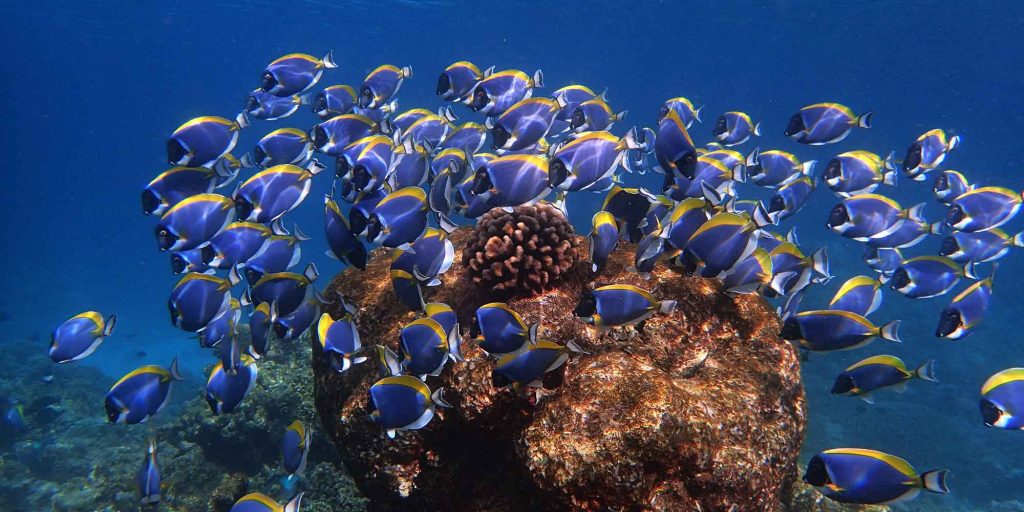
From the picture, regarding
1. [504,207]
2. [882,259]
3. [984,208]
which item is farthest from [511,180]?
[882,259]

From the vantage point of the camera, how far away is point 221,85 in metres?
89.6

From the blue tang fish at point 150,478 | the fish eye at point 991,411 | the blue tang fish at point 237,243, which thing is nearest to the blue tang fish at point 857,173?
the fish eye at point 991,411

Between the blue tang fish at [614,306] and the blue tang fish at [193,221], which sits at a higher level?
the blue tang fish at [614,306]

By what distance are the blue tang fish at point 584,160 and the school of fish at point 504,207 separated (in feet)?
0.04

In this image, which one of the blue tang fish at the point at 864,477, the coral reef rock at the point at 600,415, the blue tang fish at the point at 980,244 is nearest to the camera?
the blue tang fish at the point at 864,477

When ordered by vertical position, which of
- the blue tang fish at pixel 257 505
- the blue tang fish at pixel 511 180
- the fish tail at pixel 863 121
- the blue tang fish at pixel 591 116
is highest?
the fish tail at pixel 863 121

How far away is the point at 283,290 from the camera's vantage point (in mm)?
4043

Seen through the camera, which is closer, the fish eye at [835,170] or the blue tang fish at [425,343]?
the blue tang fish at [425,343]

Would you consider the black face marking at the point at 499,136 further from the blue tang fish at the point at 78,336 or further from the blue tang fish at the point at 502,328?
the blue tang fish at the point at 78,336

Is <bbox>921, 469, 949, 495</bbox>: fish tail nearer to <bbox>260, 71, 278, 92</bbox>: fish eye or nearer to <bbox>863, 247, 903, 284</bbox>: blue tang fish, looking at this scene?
<bbox>863, 247, 903, 284</bbox>: blue tang fish

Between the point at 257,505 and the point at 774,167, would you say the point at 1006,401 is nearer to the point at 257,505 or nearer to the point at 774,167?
the point at 774,167

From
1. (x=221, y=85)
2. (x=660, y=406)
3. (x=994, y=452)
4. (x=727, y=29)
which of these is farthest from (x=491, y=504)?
(x=221, y=85)

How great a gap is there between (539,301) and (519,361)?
53.2 inches

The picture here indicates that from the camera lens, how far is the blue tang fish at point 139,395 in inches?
153
